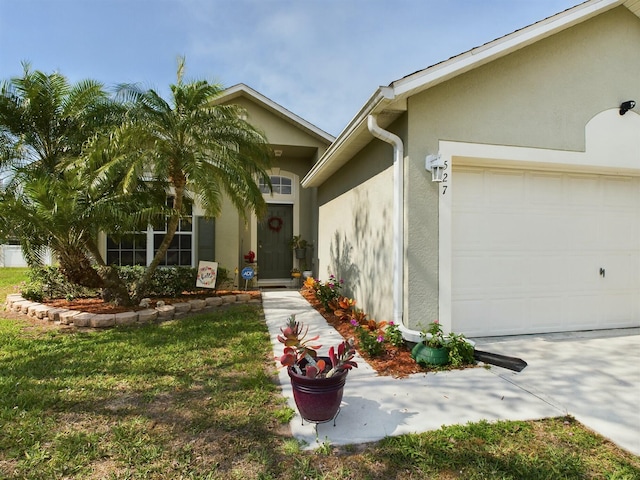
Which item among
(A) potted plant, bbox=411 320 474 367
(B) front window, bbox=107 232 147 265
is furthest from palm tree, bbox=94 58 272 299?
(A) potted plant, bbox=411 320 474 367

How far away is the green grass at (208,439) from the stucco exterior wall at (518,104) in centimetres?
192

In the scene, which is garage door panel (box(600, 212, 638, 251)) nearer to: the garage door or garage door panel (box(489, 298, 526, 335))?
the garage door

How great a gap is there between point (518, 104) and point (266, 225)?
801 cm

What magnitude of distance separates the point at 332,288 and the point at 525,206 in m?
4.04

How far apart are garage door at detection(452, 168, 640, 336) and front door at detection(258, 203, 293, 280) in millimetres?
7126

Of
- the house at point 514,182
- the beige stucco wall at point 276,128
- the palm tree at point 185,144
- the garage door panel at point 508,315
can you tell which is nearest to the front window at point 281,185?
the beige stucco wall at point 276,128

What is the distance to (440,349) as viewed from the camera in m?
3.99

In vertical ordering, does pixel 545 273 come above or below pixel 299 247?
below

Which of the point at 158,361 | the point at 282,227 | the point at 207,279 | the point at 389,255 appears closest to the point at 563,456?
the point at 389,255

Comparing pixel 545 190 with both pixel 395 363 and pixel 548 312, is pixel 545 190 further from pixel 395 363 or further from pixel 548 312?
pixel 395 363

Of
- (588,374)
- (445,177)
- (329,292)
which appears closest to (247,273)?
(329,292)

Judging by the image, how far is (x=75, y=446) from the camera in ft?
8.16

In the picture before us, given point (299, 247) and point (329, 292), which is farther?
point (299, 247)

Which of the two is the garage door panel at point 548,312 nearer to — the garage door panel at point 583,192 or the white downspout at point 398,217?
the garage door panel at point 583,192
